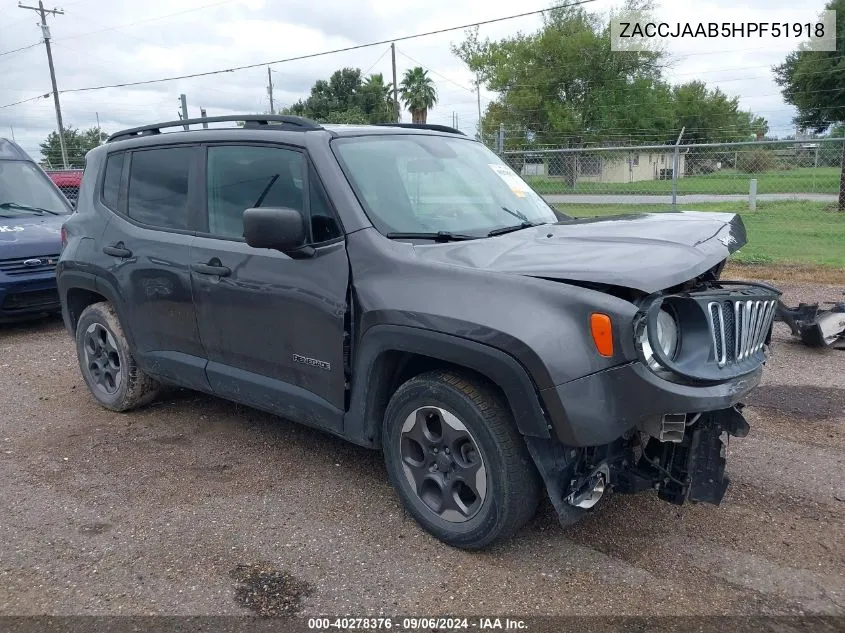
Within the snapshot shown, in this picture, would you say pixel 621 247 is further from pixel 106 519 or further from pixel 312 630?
pixel 106 519

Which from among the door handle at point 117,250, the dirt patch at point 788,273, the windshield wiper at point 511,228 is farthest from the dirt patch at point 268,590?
the dirt patch at point 788,273

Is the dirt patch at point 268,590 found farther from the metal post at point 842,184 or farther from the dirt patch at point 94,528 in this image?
the metal post at point 842,184

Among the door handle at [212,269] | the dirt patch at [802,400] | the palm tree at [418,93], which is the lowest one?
the dirt patch at [802,400]

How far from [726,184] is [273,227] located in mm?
14718

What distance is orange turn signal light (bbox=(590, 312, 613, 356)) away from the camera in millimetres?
2666

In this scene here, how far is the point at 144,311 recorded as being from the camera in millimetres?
4562

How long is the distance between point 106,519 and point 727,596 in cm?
292

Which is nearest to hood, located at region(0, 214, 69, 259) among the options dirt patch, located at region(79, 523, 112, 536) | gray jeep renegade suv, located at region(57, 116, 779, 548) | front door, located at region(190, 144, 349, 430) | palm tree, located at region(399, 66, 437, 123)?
gray jeep renegade suv, located at region(57, 116, 779, 548)

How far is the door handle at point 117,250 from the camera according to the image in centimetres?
461

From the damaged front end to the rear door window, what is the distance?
2.67m

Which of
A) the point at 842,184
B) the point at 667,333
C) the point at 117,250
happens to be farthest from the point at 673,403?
the point at 842,184

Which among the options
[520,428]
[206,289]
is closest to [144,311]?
[206,289]

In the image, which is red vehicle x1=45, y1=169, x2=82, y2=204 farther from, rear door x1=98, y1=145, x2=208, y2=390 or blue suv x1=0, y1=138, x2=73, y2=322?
rear door x1=98, y1=145, x2=208, y2=390

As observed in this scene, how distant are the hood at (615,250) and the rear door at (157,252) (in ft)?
5.68
